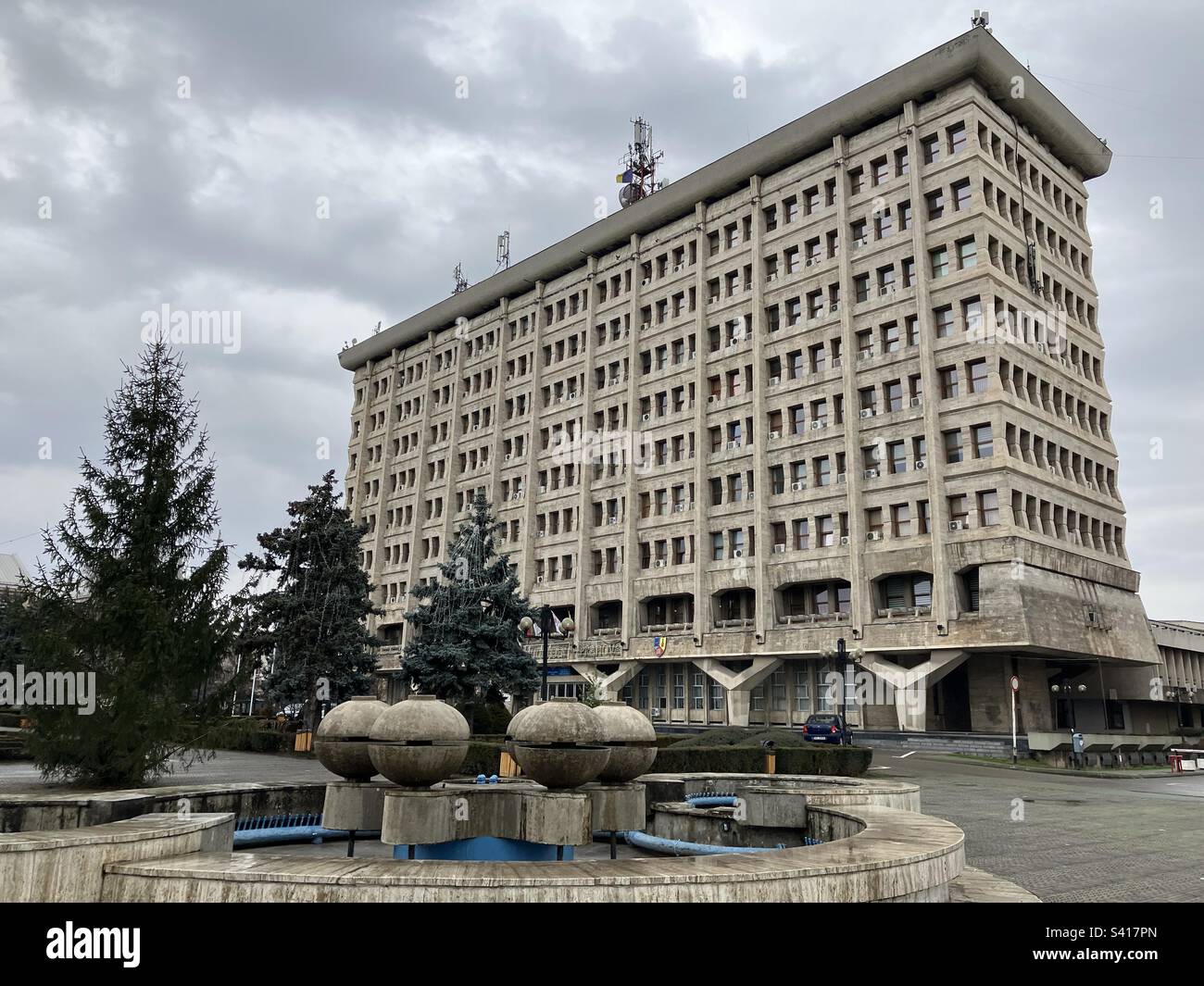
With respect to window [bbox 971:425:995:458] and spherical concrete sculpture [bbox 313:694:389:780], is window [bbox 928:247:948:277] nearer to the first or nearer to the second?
window [bbox 971:425:995:458]

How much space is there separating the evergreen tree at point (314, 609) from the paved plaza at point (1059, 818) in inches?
165

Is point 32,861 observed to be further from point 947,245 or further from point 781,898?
point 947,245

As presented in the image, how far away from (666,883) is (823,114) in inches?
1932

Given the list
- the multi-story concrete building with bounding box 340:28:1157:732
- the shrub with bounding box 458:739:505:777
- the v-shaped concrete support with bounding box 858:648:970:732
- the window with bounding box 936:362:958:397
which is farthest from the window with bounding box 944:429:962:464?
the shrub with bounding box 458:739:505:777

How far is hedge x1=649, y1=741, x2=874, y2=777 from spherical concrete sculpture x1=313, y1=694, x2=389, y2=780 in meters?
11.6

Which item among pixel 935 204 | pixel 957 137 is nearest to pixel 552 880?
pixel 935 204

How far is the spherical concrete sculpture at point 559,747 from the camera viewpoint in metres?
11.1

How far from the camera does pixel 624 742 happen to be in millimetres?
12133

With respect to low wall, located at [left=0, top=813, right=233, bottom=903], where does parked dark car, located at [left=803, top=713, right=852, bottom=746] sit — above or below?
below

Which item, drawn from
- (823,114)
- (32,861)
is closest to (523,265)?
(823,114)

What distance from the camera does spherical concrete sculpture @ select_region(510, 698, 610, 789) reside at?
1105 centimetres

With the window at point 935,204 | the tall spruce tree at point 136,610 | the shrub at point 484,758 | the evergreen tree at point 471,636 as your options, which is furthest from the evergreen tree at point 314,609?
the window at point 935,204

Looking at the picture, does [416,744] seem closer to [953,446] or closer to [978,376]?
[953,446]

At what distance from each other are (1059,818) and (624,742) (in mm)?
11277
